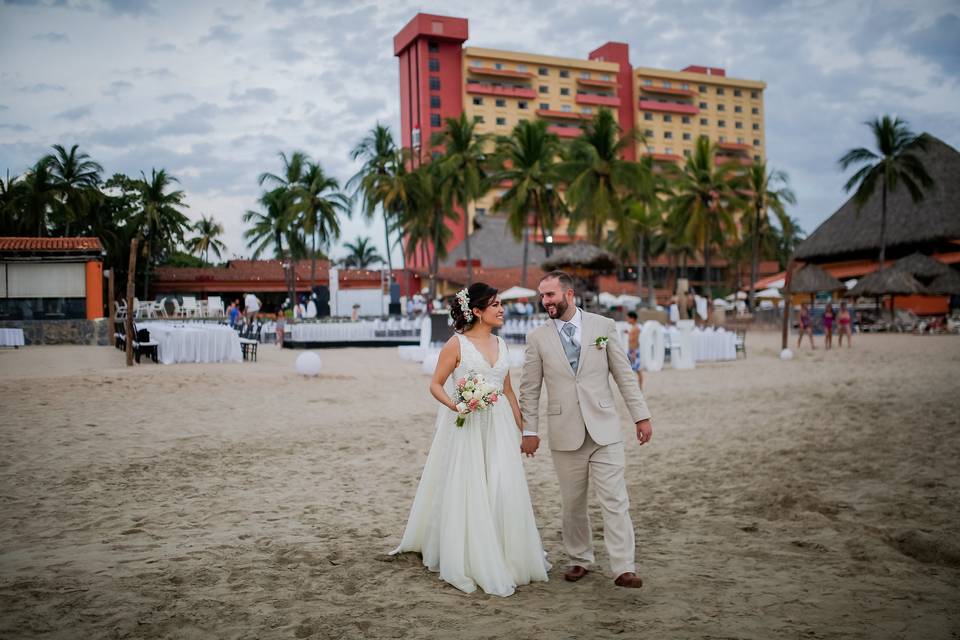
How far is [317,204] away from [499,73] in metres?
33.8

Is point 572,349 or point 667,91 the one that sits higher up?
point 667,91

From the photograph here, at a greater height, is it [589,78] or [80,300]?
[589,78]

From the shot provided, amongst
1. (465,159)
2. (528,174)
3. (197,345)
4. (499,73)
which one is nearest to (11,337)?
(197,345)

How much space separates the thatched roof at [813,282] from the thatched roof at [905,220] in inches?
288

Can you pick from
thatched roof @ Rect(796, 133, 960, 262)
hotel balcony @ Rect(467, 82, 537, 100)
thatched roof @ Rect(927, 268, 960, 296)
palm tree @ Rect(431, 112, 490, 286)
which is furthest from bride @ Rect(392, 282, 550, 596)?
hotel balcony @ Rect(467, 82, 537, 100)

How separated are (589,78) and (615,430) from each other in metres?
78.1

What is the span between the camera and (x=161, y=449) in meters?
8.23

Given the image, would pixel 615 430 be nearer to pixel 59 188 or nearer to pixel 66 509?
pixel 66 509

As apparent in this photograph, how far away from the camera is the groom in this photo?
4086 millimetres

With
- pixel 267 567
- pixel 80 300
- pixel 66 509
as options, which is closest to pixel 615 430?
pixel 267 567

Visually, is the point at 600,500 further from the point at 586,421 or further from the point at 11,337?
the point at 11,337

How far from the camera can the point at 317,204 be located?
152ft

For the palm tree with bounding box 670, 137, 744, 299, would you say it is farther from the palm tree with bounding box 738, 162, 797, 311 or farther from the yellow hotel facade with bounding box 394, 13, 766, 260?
the yellow hotel facade with bounding box 394, 13, 766, 260

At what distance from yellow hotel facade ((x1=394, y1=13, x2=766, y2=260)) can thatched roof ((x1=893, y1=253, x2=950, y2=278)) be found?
36952 mm
